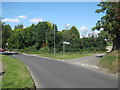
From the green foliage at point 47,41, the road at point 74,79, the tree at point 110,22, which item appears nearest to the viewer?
the road at point 74,79

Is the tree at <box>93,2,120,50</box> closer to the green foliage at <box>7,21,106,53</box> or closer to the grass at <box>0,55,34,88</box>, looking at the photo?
the grass at <box>0,55,34,88</box>

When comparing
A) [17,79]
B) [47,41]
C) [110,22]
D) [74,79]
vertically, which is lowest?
[74,79]

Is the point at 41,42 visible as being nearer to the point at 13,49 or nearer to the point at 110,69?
the point at 13,49

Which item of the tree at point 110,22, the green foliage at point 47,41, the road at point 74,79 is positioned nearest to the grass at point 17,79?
the road at point 74,79

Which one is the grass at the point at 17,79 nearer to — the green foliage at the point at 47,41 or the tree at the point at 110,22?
the tree at the point at 110,22

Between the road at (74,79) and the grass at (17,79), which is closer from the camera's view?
the grass at (17,79)

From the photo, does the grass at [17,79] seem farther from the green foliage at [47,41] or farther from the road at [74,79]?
the green foliage at [47,41]

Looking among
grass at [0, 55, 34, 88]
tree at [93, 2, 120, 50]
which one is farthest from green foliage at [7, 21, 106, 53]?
grass at [0, 55, 34, 88]

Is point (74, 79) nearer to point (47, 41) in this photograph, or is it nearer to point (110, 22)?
point (110, 22)

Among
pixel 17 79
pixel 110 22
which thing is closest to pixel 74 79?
pixel 17 79

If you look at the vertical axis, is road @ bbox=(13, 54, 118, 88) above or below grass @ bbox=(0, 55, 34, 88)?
below

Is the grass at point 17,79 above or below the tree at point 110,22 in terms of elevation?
below

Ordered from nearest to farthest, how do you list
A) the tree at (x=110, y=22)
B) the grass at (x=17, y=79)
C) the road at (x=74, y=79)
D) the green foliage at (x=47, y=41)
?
the grass at (x=17, y=79), the road at (x=74, y=79), the tree at (x=110, y=22), the green foliage at (x=47, y=41)

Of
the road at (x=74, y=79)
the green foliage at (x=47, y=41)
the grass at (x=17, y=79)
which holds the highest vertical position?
the green foliage at (x=47, y=41)
